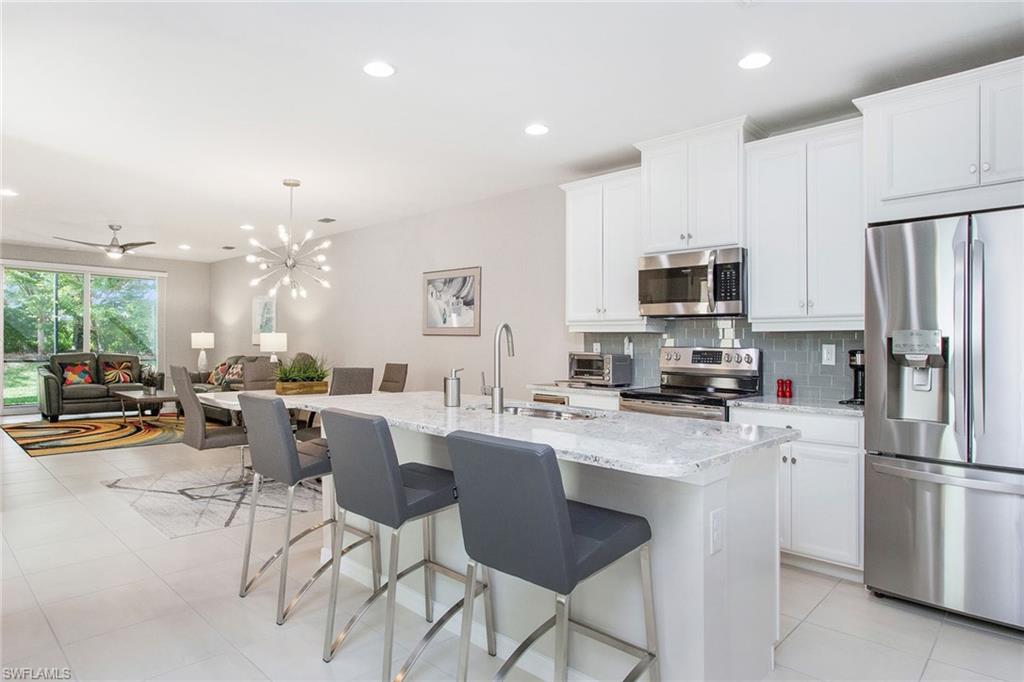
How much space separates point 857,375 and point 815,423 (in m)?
0.50

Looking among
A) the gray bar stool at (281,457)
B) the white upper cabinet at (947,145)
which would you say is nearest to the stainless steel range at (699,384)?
the white upper cabinet at (947,145)

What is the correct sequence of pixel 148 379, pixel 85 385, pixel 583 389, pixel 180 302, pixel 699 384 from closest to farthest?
1. pixel 699 384
2. pixel 583 389
3. pixel 85 385
4. pixel 148 379
5. pixel 180 302

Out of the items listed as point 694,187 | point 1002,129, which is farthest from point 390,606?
point 1002,129

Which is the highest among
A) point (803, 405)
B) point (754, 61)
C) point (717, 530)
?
point (754, 61)

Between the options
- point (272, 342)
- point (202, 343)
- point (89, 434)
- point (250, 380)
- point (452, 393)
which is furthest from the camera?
point (202, 343)

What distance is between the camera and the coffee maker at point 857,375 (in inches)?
130

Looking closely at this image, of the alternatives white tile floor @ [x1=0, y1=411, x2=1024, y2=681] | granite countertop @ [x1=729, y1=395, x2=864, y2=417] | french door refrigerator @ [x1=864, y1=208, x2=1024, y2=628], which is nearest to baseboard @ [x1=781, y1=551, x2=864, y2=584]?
white tile floor @ [x1=0, y1=411, x2=1024, y2=681]

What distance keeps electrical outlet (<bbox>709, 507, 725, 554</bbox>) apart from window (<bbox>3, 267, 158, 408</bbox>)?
10717 millimetres

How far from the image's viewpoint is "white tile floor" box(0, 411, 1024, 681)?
2232mm

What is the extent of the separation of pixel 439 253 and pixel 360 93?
304cm

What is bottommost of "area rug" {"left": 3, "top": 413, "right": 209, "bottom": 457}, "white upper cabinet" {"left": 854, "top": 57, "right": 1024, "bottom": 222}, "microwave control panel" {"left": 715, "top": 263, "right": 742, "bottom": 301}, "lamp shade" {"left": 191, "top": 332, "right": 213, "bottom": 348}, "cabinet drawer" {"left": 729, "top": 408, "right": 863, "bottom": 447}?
"area rug" {"left": 3, "top": 413, "right": 209, "bottom": 457}

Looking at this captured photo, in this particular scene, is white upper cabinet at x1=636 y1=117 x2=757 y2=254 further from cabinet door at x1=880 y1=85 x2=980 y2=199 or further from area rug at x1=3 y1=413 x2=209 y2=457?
area rug at x1=3 y1=413 x2=209 y2=457

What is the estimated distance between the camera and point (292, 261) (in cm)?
593

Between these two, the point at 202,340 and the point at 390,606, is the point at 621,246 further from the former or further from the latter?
the point at 202,340
